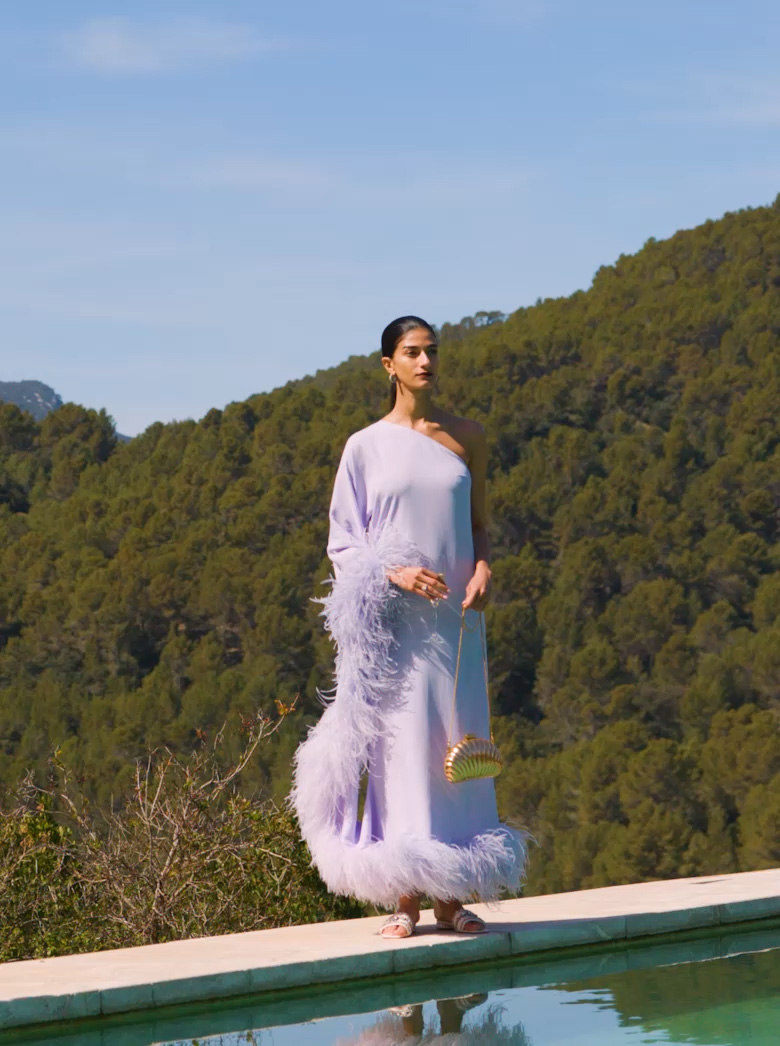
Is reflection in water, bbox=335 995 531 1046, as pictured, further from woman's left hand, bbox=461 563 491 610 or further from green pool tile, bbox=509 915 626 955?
woman's left hand, bbox=461 563 491 610

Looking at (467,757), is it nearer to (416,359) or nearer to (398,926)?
(398,926)

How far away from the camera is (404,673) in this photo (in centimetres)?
370

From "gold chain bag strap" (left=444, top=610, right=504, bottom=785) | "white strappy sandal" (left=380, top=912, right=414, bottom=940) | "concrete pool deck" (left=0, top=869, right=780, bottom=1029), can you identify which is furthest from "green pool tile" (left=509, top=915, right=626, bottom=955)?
"gold chain bag strap" (left=444, top=610, right=504, bottom=785)

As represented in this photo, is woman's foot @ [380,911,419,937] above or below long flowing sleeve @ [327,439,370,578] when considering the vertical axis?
below

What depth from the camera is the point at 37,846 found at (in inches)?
188

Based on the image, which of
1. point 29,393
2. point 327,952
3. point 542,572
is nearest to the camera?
point 327,952

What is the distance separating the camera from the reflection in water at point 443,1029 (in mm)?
2799

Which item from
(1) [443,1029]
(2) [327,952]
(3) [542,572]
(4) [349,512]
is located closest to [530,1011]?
(1) [443,1029]

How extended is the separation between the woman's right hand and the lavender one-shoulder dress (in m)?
0.06

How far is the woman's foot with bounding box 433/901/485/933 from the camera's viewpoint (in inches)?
145

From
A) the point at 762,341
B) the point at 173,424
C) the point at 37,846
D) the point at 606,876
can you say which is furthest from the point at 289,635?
the point at 37,846

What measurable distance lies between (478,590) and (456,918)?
75 centimetres

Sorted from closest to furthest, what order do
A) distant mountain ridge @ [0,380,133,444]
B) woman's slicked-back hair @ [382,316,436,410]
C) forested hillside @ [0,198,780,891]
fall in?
1. woman's slicked-back hair @ [382,316,436,410]
2. forested hillside @ [0,198,780,891]
3. distant mountain ridge @ [0,380,133,444]

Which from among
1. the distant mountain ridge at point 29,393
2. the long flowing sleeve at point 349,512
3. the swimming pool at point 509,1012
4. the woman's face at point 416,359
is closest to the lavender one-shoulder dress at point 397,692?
the long flowing sleeve at point 349,512
